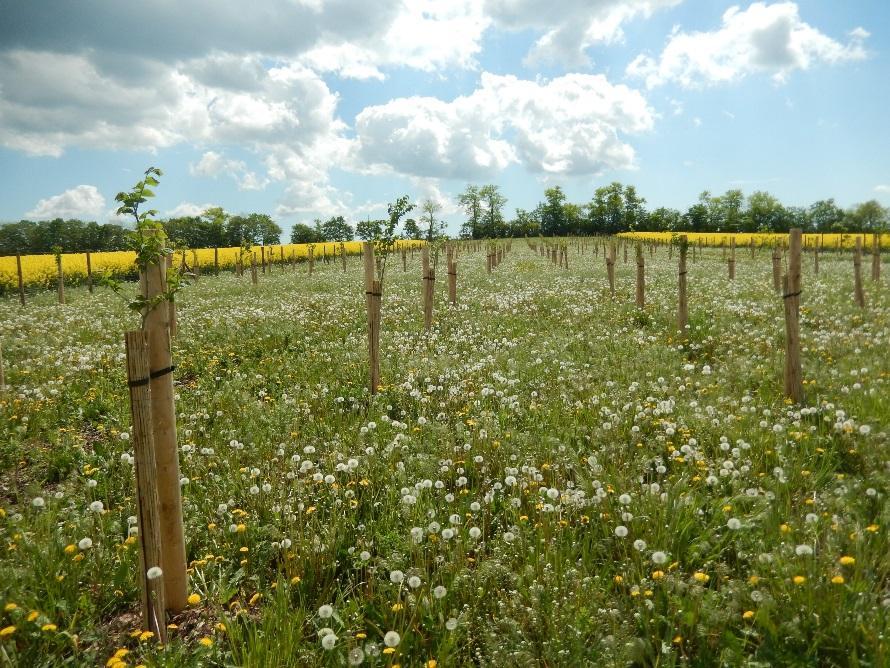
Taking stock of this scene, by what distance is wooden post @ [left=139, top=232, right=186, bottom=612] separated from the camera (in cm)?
329

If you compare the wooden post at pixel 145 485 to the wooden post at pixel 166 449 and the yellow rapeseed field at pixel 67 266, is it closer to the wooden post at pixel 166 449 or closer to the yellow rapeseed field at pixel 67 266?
the wooden post at pixel 166 449

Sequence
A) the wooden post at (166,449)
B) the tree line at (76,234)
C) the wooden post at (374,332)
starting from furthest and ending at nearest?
the tree line at (76,234)
the wooden post at (374,332)
the wooden post at (166,449)

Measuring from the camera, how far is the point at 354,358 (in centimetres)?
977

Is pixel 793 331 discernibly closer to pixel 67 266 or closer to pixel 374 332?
pixel 374 332

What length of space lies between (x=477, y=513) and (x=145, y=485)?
255cm

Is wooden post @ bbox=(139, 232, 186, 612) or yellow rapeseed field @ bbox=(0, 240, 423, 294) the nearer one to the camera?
wooden post @ bbox=(139, 232, 186, 612)

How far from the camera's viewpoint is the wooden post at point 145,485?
3.00 meters

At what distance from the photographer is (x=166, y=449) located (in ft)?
11.1

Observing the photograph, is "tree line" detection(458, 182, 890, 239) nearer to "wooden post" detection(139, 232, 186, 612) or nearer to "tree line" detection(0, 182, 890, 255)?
"tree line" detection(0, 182, 890, 255)

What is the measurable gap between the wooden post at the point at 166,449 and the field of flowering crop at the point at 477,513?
0.75 ft

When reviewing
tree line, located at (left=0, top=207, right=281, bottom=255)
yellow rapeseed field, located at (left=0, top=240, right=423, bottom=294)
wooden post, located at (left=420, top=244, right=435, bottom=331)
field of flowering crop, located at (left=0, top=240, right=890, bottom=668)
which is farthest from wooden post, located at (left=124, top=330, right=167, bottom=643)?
tree line, located at (left=0, top=207, right=281, bottom=255)

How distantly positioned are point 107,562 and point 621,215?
481ft

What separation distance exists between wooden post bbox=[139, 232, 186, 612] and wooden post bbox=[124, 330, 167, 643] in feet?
0.78

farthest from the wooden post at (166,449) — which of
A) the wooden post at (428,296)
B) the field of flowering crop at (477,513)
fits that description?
the wooden post at (428,296)
